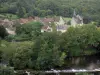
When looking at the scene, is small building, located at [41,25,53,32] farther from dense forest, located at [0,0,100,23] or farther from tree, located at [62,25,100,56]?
dense forest, located at [0,0,100,23]

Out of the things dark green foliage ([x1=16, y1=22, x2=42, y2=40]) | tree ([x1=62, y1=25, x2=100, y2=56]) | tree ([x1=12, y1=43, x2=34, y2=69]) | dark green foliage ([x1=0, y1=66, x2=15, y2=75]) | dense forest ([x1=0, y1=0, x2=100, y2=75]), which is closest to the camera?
dark green foliage ([x1=0, y1=66, x2=15, y2=75])

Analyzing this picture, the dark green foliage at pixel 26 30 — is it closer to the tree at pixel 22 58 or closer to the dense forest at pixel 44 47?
the dense forest at pixel 44 47

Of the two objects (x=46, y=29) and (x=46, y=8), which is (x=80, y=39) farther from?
(x=46, y=8)

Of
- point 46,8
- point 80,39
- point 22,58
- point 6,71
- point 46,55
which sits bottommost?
point 6,71

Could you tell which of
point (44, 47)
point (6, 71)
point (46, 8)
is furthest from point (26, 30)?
point (46, 8)

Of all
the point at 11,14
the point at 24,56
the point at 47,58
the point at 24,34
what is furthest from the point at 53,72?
the point at 11,14

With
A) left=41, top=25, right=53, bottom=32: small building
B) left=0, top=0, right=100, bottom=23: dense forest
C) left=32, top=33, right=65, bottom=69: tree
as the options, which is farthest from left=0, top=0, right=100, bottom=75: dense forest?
left=0, top=0, right=100, bottom=23: dense forest

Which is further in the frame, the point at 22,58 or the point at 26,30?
the point at 26,30

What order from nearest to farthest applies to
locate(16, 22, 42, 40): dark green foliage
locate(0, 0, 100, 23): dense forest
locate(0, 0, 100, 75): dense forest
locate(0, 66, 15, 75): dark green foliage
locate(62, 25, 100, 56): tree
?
locate(0, 66, 15, 75): dark green foliage
locate(0, 0, 100, 75): dense forest
locate(62, 25, 100, 56): tree
locate(16, 22, 42, 40): dark green foliage
locate(0, 0, 100, 23): dense forest


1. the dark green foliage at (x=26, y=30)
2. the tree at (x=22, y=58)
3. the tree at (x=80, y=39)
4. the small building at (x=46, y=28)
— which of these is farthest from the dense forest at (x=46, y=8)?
the tree at (x=22, y=58)
